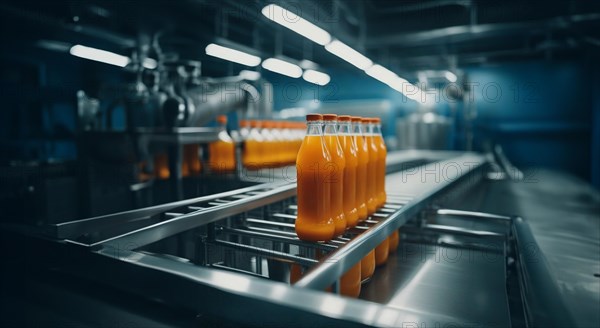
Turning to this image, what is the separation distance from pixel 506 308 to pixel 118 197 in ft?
6.42

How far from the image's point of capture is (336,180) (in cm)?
90

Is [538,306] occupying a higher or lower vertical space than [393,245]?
higher

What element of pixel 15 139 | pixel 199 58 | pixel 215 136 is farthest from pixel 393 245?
pixel 199 58

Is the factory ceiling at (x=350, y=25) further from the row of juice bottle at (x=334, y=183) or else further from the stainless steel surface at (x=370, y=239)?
the row of juice bottle at (x=334, y=183)

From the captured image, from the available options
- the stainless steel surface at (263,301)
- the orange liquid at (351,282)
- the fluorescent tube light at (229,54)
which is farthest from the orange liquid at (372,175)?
the fluorescent tube light at (229,54)

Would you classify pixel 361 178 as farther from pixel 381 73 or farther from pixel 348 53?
pixel 381 73

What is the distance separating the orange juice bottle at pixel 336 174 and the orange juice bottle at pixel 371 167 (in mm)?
197

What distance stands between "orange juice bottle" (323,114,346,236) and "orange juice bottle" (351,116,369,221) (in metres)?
0.11

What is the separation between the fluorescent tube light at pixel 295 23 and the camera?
6.69ft

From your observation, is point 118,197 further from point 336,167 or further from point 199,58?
point 199,58

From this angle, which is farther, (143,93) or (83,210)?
(143,93)

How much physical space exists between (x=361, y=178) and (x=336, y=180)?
17cm

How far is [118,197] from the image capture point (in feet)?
7.06

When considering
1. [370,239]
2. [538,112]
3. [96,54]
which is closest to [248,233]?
[370,239]
